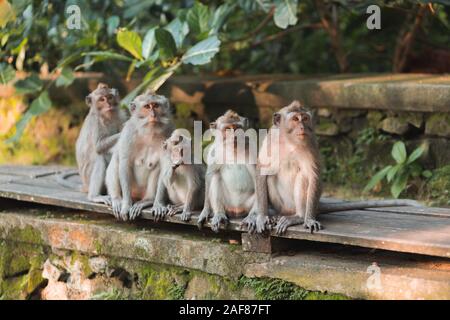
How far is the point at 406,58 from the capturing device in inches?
351

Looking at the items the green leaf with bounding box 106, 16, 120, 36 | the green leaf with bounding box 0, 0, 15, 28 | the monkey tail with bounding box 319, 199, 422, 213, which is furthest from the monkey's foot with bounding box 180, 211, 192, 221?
the green leaf with bounding box 0, 0, 15, 28

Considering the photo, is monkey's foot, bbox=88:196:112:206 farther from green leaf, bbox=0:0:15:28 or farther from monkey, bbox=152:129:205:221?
green leaf, bbox=0:0:15:28

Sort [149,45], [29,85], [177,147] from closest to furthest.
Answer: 1. [177,147]
2. [149,45]
3. [29,85]

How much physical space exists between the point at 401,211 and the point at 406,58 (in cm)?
362

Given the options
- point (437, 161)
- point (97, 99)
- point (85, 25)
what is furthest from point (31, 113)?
point (437, 161)

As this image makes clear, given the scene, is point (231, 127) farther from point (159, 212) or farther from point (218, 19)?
point (218, 19)

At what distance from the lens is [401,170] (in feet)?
22.5

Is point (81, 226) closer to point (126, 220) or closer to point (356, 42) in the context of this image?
point (126, 220)

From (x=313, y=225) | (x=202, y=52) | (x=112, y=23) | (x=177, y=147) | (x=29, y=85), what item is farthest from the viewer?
(x=29, y=85)

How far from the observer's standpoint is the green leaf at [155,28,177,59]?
7.07 meters

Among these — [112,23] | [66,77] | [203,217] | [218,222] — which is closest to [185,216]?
[203,217]

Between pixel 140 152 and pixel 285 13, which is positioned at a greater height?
pixel 285 13

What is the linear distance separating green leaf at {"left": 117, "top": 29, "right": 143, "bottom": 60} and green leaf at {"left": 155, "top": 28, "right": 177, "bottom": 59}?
0.27 m

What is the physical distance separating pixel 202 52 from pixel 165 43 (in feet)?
1.13
